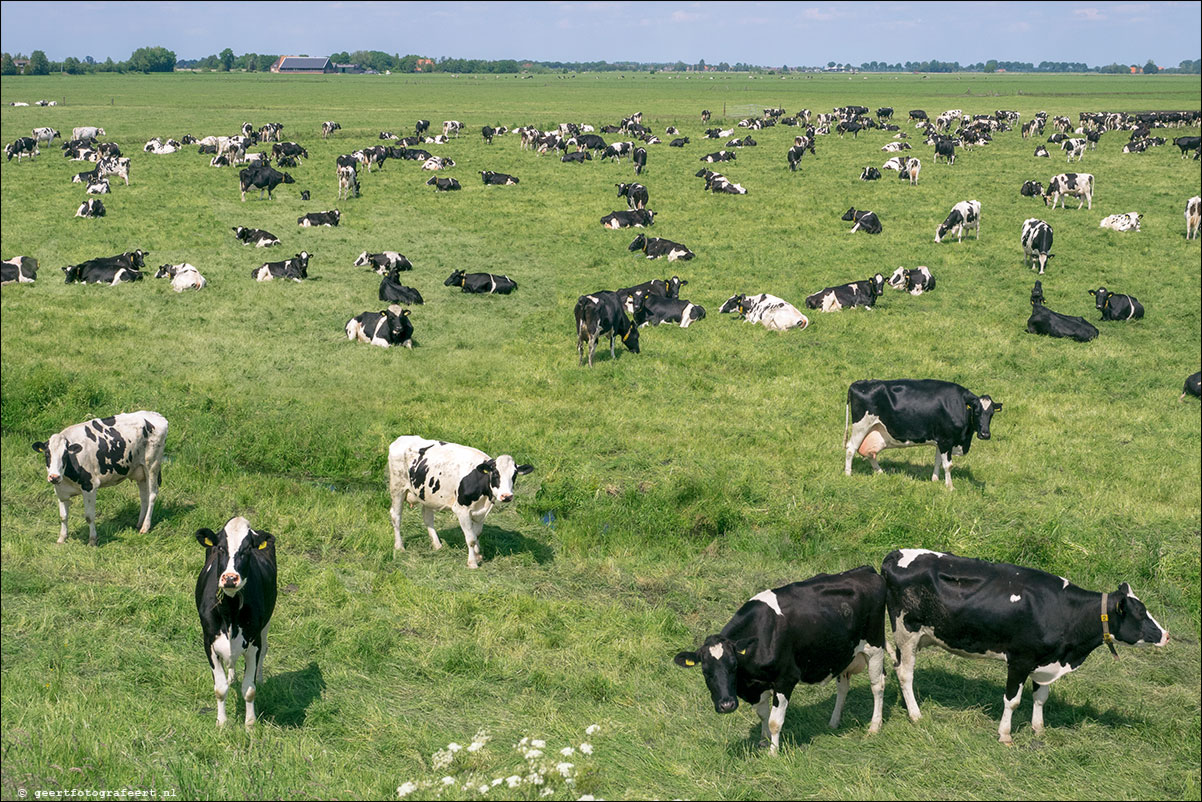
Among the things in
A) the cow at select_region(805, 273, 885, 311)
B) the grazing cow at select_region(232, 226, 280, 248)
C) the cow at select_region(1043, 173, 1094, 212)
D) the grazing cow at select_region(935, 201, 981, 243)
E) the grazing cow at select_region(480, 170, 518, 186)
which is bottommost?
the cow at select_region(805, 273, 885, 311)

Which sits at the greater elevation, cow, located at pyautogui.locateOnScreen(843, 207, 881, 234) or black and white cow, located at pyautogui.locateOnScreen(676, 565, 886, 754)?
cow, located at pyautogui.locateOnScreen(843, 207, 881, 234)

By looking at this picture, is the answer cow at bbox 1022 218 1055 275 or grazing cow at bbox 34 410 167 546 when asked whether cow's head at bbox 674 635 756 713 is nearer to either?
grazing cow at bbox 34 410 167 546

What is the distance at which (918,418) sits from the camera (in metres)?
14.0

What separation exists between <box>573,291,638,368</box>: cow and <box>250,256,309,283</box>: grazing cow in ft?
31.1

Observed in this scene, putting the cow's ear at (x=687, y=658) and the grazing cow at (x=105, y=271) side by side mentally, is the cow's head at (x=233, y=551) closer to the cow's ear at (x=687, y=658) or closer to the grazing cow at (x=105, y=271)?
the cow's ear at (x=687, y=658)

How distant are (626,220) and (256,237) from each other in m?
11.9

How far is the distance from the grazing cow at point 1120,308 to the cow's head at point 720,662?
18.6 m

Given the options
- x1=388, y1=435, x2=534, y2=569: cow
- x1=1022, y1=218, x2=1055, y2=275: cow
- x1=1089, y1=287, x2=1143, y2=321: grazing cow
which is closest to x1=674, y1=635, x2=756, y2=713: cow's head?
x1=388, y1=435, x2=534, y2=569: cow

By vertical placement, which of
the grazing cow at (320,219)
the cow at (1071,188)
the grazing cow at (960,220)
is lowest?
the grazing cow at (320,219)

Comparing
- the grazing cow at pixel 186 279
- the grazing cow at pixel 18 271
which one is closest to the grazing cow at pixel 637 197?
the grazing cow at pixel 186 279

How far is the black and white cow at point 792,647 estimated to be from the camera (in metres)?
7.72

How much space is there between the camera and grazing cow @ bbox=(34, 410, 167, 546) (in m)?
11.9

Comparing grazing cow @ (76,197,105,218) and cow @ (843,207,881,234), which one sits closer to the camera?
cow @ (843,207,881,234)

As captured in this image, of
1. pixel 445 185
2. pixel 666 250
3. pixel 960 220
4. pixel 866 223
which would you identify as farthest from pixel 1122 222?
pixel 445 185
